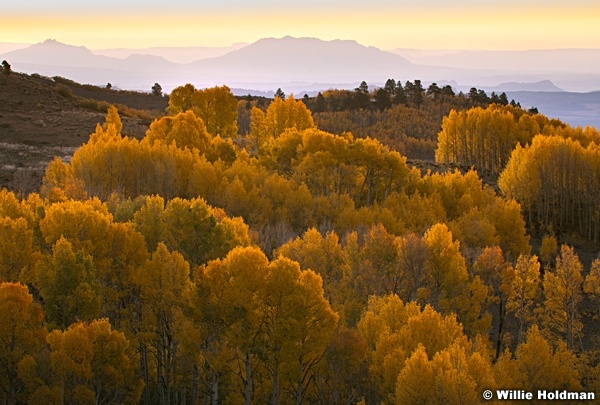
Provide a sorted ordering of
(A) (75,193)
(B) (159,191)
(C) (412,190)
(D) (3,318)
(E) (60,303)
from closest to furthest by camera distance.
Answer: (D) (3,318) < (E) (60,303) < (A) (75,193) < (B) (159,191) < (C) (412,190)

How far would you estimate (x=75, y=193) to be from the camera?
52469mm

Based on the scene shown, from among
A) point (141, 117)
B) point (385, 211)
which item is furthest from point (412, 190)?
point (141, 117)

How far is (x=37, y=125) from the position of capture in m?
94.4

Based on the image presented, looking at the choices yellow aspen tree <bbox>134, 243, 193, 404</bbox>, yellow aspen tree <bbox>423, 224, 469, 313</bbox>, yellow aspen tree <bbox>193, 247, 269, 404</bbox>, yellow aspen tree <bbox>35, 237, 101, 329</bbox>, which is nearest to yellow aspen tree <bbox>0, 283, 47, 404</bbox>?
yellow aspen tree <bbox>35, 237, 101, 329</bbox>

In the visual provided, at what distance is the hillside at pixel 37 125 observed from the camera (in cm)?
7011

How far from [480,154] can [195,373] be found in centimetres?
9137

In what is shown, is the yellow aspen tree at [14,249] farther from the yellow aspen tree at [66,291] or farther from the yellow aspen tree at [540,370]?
the yellow aspen tree at [540,370]

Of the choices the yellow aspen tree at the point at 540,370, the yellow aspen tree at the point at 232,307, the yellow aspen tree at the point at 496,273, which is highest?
the yellow aspen tree at the point at 232,307

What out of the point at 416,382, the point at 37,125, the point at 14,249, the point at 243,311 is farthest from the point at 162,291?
the point at 37,125

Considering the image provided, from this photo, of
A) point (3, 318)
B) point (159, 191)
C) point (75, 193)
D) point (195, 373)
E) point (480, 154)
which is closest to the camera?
point (3, 318)

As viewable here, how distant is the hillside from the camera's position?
2760 inches

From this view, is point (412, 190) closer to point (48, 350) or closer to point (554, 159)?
point (554, 159)

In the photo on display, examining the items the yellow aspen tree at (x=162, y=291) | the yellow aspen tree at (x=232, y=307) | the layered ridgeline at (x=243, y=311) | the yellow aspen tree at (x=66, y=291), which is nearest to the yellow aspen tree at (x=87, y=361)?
the layered ridgeline at (x=243, y=311)

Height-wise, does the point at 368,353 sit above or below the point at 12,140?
below
